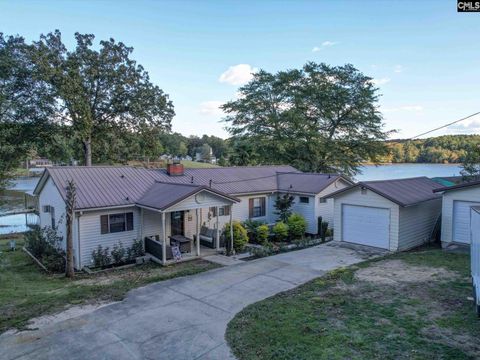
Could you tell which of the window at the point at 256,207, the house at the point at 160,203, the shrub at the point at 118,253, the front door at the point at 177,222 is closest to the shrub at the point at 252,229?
the house at the point at 160,203

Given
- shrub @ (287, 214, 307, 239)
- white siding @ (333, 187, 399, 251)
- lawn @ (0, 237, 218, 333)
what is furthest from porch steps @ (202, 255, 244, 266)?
white siding @ (333, 187, 399, 251)

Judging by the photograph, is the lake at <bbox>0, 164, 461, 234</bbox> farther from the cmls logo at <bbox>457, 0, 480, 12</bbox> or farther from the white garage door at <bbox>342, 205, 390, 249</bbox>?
the cmls logo at <bbox>457, 0, 480, 12</bbox>

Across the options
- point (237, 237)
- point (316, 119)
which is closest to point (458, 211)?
point (237, 237)

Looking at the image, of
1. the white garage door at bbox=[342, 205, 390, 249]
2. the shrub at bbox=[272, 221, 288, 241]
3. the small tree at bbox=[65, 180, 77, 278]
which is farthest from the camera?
the shrub at bbox=[272, 221, 288, 241]

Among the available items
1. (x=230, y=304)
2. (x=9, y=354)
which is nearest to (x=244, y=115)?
(x=230, y=304)

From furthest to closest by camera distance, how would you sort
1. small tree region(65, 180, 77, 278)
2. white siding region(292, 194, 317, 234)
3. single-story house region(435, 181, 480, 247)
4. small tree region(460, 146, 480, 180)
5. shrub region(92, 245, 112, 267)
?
small tree region(460, 146, 480, 180)
white siding region(292, 194, 317, 234)
single-story house region(435, 181, 480, 247)
shrub region(92, 245, 112, 267)
small tree region(65, 180, 77, 278)

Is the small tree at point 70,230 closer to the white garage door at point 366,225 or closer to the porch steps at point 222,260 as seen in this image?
the porch steps at point 222,260

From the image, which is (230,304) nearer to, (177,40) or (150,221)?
(150,221)
